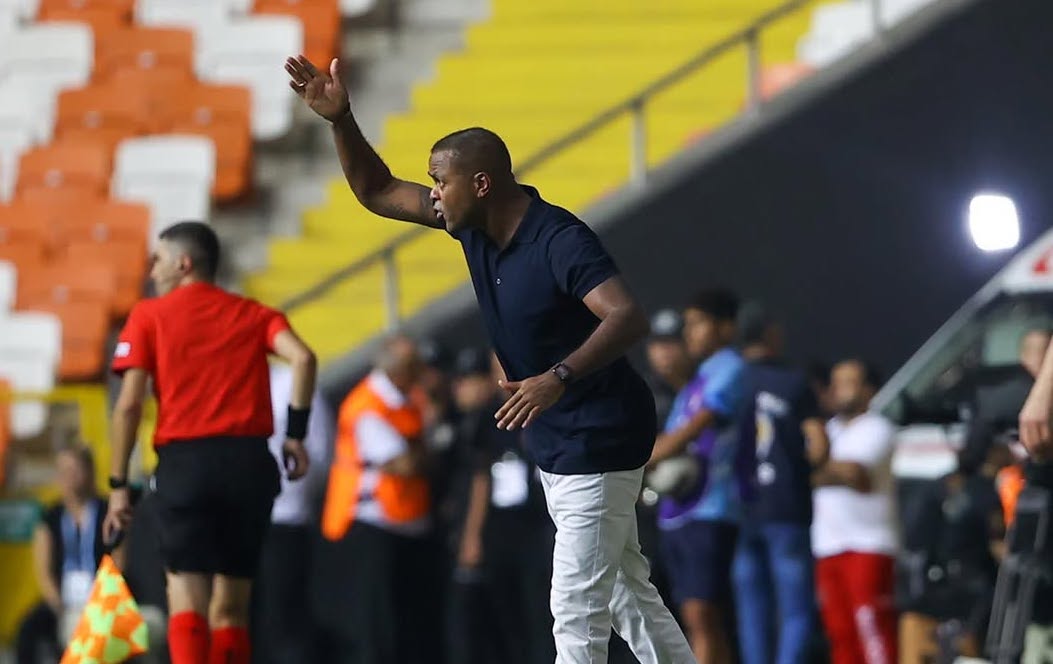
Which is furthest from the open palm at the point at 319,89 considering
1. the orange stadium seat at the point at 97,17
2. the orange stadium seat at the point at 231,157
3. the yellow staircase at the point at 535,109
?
the orange stadium seat at the point at 97,17

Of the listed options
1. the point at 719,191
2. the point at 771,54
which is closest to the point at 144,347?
the point at 719,191

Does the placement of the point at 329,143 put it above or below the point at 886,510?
above

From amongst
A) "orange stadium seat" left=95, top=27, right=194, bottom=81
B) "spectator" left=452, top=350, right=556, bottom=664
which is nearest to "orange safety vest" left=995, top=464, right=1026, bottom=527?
"spectator" left=452, top=350, right=556, bottom=664

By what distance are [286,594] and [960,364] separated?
384 cm

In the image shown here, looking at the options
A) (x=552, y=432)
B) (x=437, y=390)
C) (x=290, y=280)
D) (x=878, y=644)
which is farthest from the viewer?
(x=290, y=280)

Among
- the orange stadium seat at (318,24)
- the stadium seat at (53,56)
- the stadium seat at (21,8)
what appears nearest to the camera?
the orange stadium seat at (318,24)

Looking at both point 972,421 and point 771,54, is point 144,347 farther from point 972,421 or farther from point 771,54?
point 771,54

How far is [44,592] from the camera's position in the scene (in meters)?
12.8

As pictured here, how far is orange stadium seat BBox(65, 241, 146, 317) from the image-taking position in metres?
14.9

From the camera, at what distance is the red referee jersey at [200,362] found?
351 inches

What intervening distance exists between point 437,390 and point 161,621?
2198 millimetres

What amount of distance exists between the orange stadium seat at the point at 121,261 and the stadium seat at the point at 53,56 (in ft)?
8.07

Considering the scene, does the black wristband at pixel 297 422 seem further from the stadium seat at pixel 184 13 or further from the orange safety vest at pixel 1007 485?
the stadium seat at pixel 184 13

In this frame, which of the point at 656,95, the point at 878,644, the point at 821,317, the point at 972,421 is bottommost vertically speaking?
the point at 878,644
